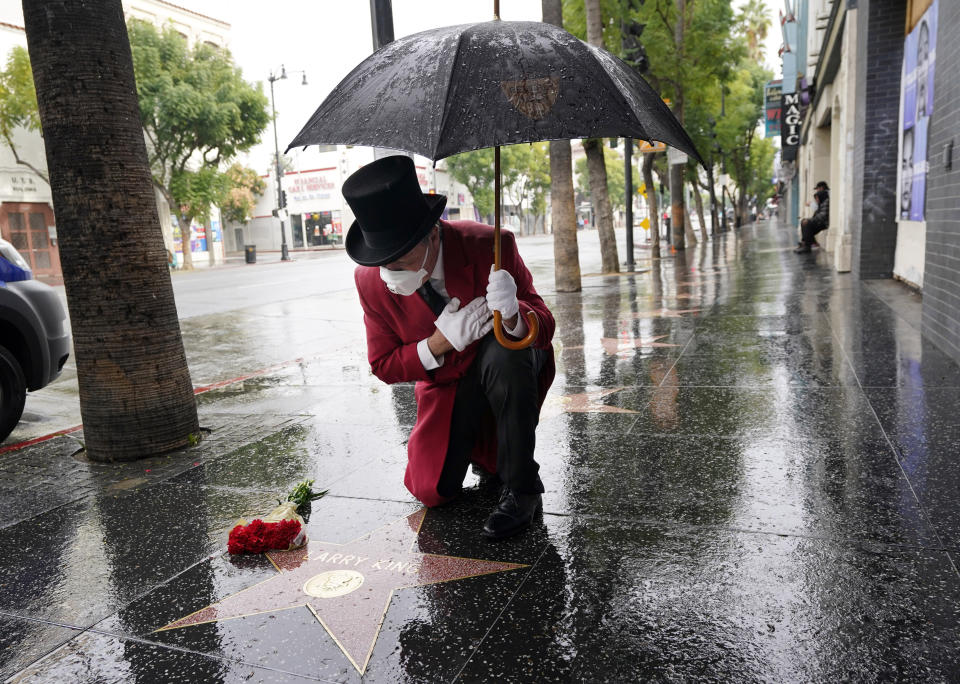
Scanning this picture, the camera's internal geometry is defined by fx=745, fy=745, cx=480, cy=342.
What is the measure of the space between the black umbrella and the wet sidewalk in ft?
3.24

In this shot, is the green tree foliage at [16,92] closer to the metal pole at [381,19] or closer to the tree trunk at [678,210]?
the tree trunk at [678,210]

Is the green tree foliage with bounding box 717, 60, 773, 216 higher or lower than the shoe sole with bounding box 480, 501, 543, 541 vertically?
higher

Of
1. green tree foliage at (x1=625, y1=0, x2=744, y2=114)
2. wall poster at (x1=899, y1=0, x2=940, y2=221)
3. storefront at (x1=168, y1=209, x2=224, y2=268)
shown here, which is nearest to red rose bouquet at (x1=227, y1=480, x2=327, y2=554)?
wall poster at (x1=899, y1=0, x2=940, y2=221)

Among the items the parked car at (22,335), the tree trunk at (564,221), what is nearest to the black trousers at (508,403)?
the parked car at (22,335)

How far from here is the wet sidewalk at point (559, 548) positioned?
222 centimetres

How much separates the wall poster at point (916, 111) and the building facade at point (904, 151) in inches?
0.5

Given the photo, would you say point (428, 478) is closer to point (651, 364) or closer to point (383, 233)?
point (383, 233)

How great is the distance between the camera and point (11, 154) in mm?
31000

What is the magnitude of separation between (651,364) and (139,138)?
421 centimetres

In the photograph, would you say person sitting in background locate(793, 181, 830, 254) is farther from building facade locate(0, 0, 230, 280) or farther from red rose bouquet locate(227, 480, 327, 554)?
building facade locate(0, 0, 230, 280)

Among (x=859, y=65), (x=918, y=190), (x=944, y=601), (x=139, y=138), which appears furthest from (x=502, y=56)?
(x=859, y=65)

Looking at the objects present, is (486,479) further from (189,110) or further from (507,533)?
(189,110)

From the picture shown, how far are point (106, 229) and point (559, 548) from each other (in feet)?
10.1

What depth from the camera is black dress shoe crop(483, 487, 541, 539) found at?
2.99m
